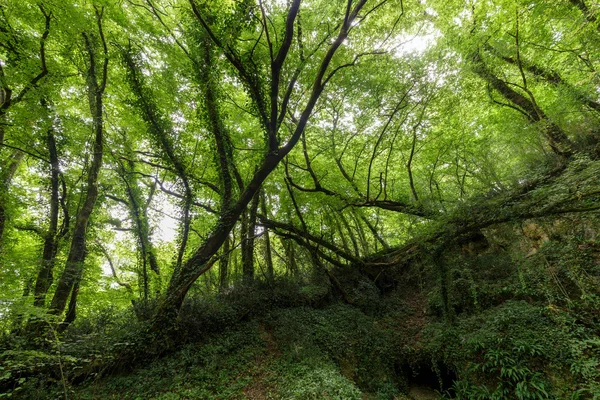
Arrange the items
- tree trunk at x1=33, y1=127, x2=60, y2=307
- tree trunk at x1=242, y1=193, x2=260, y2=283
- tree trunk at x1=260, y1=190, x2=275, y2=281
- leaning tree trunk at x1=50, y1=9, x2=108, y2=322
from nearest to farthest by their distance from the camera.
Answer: leaning tree trunk at x1=50, y1=9, x2=108, y2=322 < tree trunk at x1=33, y1=127, x2=60, y2=307 < tree trunk at x1=242, y1=193, x2=260, y2=283 < tree trunk at x1=260, y1=190, x2=275, y2=281

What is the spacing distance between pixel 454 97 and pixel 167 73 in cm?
851

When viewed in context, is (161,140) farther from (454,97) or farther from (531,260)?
(531,260)

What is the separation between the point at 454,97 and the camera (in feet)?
21.7

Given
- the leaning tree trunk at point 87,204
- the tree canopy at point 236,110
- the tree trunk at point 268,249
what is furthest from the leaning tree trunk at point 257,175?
the tree trunk at point 268,249

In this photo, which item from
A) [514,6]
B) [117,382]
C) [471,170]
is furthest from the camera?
[471,170]

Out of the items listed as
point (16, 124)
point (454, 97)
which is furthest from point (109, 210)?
point (454, 97)

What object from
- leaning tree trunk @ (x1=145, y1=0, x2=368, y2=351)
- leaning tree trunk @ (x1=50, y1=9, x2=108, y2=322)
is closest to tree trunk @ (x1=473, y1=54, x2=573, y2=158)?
leaning tree trunk @ (x1=145, y1=0, x2=368, y2=351)

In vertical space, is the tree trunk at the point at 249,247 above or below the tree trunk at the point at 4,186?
below

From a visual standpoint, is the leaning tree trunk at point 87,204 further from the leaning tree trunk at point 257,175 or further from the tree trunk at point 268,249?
the tree trunk at point 268,249

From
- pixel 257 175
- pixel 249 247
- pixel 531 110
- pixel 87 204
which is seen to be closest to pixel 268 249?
pixel 249 247

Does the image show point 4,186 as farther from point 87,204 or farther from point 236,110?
point 236,110

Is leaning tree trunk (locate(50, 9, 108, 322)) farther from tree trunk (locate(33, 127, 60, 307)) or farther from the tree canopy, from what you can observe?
tree trunk (locate(33, 127, 60, 307))

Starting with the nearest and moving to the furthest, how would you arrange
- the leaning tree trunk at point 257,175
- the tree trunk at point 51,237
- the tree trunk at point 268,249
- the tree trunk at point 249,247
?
the leaning tree trunk at point 257,175 → the tree trunk at point 51,237 → the tree trunk at point 249,247 → the tree trunk at point 268,249

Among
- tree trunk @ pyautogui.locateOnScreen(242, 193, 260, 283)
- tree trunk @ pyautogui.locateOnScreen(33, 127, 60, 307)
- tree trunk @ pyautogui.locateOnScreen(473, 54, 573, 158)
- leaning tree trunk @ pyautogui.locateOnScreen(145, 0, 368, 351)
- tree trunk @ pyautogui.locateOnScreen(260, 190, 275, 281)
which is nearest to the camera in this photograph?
leaning tree trunk @ pyautogui.locateOnScreen(145, 0, 368, 351)
